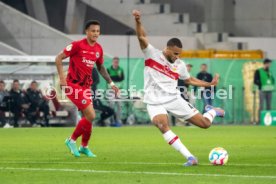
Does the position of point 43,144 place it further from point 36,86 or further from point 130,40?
point 130,40

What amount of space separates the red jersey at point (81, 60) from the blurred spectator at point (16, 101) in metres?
15.0

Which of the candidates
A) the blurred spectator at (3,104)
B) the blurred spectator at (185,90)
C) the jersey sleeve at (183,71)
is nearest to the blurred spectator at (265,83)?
the blurred spectator at (185,90)

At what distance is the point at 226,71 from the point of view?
39.2 m

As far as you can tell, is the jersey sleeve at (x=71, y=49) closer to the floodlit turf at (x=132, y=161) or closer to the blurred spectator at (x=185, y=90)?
the floodlit turf at (x=132, y=161)

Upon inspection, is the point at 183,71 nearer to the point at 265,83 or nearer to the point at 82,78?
the point at 82,78

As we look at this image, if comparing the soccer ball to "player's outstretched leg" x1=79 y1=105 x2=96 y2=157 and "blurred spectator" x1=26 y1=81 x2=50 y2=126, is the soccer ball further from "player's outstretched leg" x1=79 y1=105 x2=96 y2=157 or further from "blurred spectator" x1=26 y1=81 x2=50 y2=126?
"blurred spectator" x1=26 y1=81 x2=50 y2=126

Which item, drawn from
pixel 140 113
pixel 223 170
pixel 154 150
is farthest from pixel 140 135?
pixel 223 170

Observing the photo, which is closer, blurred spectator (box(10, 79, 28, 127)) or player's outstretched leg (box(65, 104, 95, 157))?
player's outstretched leg (box(65, 104, 95, 157))

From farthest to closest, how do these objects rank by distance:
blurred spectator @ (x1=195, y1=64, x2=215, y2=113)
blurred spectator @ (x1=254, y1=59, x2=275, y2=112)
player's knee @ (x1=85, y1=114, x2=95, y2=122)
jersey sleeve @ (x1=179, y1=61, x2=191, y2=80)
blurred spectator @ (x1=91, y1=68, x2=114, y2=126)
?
1. blurred spectator @ (x1=254, y1=59, x2=275, y2=112)
2. blurred spectator @ (x1=195, y1=64, x2=215, y2=113)
3. blurred spectator @ (x1=91, y1=68, x2=114, y2=126)
4. player's knee @ (x1=85, y1=114, x2=95, y2=122)
5. jersey sleeve @ (x1=179, y1=61, x2=191, y2=80)

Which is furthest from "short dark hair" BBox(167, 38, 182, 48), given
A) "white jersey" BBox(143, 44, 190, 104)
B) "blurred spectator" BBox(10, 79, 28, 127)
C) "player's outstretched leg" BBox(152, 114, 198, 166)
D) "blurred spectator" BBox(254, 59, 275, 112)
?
"blurred spectator" BBox(254, 59, 275, 112)

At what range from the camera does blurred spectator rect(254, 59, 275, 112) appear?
124 ft

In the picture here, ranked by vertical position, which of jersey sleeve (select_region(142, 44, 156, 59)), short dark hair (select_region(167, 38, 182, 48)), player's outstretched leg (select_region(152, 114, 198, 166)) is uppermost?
short dark hair (select_region(167, 38, 182, 48))

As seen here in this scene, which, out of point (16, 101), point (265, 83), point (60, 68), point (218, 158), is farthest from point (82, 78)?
point (265, 83)

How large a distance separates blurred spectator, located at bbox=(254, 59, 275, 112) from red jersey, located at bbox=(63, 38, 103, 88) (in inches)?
739
